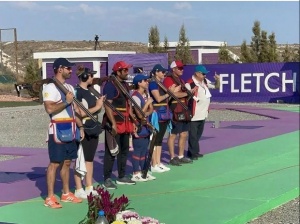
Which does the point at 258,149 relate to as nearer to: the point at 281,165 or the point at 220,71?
the point at 281,165

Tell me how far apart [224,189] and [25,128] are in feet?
33.8

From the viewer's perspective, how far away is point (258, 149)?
46.6ft

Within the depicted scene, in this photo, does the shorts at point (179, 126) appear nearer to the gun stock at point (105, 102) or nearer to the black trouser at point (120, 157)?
the black trouser at point (120, 157)

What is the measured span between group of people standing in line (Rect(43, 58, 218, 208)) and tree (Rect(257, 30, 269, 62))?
28.6m

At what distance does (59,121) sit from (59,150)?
0.36 meters

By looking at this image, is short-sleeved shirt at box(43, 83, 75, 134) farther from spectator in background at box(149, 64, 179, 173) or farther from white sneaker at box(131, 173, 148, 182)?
spectator in background at box(149, 64, 179, 173)

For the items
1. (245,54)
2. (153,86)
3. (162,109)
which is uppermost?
(245,54)

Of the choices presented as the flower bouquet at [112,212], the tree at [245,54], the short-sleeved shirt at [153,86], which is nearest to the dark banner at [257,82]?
the tree at [245,54]

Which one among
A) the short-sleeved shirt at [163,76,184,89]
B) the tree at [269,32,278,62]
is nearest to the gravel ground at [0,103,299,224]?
the short-sleeved shirt at [163,76,184,89]

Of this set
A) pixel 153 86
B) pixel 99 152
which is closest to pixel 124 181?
pixel 153 86

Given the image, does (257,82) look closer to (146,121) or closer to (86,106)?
(146,121)

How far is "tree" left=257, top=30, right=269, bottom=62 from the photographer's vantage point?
1599 inches

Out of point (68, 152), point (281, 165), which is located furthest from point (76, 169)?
point (281, 165)

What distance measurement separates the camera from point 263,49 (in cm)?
4116
